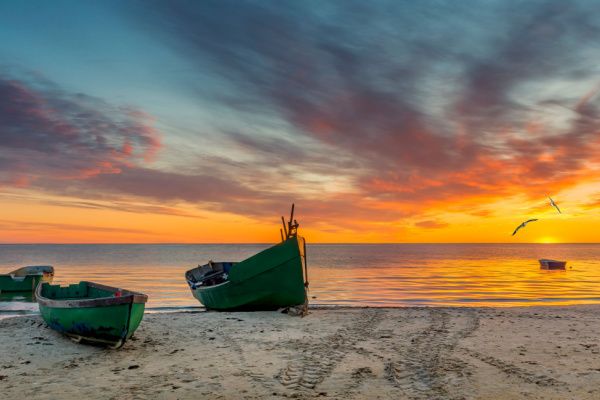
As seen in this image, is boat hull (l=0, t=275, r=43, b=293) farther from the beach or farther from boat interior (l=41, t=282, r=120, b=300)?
boat interior (l=41, t=282, r=120, b=300)

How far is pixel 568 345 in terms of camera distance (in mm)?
13141

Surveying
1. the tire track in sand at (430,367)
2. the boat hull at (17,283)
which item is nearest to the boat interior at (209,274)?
the tire track in sand at (430,367)

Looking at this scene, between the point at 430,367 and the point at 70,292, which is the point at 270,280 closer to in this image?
the point at 70,292

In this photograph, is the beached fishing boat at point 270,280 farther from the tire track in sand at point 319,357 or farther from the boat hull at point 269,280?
the tire track in sand at point 319,357

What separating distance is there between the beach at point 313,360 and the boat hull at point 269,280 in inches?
78.3

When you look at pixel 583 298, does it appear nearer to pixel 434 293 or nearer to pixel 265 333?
pixel 434 293

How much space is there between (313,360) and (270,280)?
8545 mm

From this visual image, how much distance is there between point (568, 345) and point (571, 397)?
17.1ft

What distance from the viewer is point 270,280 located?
19.8m

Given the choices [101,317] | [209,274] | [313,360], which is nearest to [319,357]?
[313,360]

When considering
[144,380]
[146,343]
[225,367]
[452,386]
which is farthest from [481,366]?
[146,343]

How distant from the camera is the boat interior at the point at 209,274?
Result: 82.1ft

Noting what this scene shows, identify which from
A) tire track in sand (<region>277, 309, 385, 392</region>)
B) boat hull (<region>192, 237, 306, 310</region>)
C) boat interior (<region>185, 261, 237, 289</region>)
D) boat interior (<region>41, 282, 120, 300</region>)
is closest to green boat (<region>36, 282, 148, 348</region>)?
boat interior (<region>41, 282, 120, 300</region>)

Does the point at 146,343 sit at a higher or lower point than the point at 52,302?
lower
